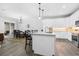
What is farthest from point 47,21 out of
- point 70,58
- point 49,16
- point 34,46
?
A: point 70,58

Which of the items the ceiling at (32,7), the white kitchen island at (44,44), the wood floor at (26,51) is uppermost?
the ceiling at (32,7)

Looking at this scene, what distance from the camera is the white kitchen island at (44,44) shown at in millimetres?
3443

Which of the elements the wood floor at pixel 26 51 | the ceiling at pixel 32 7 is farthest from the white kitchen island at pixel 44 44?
the ceiling at pixel 32 7

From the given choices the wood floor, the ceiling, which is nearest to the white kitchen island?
the wood floor

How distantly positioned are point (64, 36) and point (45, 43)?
487cm

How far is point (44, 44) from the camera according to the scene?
3.63m

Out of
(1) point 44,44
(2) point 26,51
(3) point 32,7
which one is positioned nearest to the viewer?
(1) point 44,44

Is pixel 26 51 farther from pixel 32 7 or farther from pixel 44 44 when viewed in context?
pixel 32 7

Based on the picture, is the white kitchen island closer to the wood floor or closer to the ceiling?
the wood floor

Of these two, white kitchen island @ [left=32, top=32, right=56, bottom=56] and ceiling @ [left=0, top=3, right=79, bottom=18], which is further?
ceiling @ [left=0, top=3, right=79, bottom=18]

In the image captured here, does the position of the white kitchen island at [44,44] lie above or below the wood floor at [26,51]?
above

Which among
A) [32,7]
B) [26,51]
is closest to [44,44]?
[26,51]

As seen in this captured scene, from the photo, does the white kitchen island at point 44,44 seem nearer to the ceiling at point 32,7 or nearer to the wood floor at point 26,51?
the wood floor at point 26,51

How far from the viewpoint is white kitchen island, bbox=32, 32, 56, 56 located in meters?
3.44
